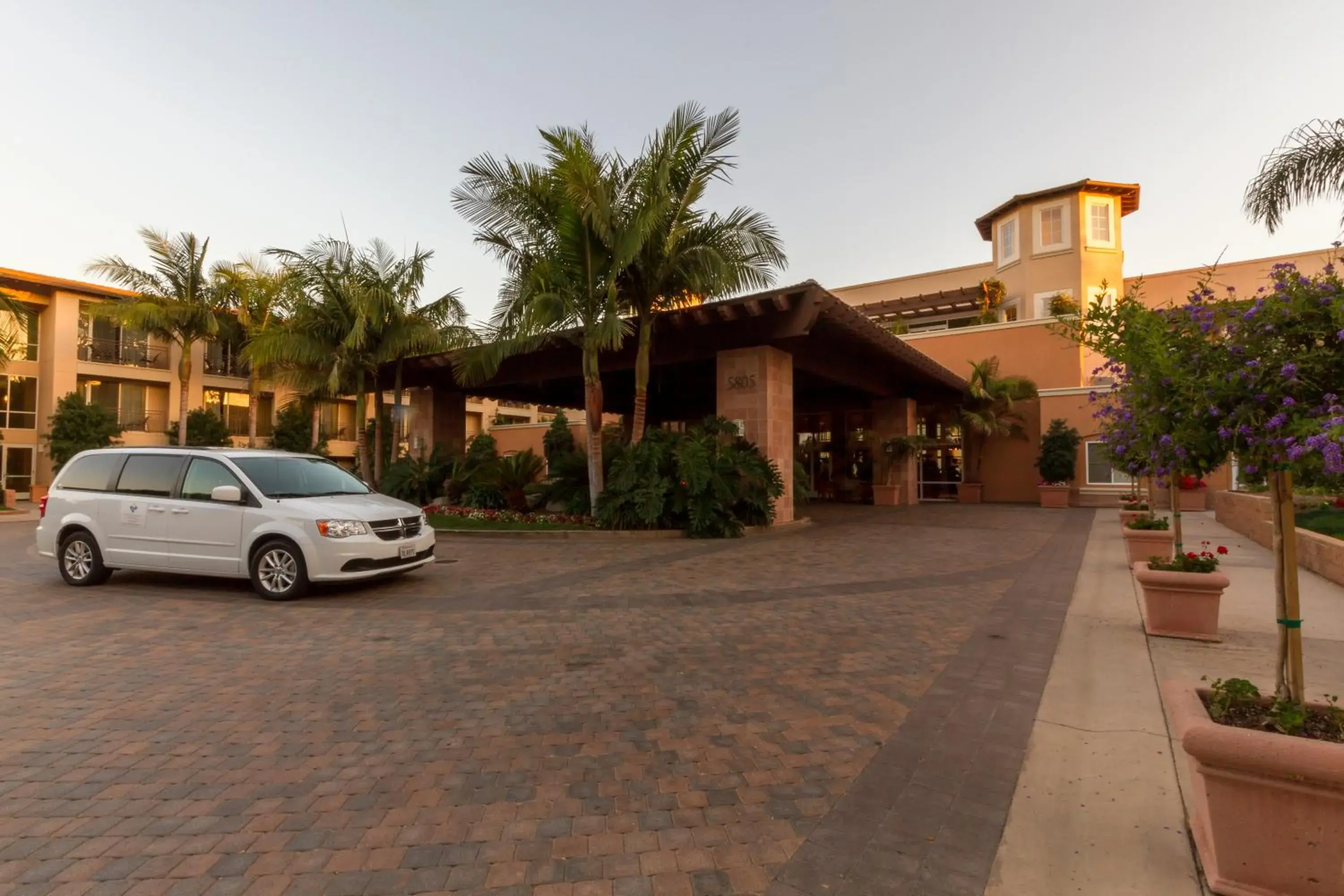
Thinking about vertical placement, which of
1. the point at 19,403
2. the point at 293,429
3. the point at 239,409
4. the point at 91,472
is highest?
the point at 239,409

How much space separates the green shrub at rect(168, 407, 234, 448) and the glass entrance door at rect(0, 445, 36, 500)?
196 inches

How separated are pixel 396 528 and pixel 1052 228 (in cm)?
2798

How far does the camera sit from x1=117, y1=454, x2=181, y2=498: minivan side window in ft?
→ 25.6

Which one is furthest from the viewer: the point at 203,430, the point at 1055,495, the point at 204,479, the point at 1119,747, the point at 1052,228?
the point at 203,430

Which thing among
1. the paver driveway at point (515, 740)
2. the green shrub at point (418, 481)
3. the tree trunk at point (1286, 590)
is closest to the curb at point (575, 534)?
the green shrub at point (418, 481)

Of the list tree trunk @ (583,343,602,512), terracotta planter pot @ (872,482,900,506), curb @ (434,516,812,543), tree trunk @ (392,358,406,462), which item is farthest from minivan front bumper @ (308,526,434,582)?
terracotta planter pot @ (872,482,900,506)

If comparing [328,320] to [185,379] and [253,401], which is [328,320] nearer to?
[185,379]

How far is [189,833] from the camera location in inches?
110

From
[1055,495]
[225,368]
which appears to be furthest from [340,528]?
[225,368]

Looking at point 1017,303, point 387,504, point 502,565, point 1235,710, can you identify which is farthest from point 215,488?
point 1017,303

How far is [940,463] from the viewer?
26328 mm

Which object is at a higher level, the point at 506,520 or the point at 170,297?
the point at 170,297

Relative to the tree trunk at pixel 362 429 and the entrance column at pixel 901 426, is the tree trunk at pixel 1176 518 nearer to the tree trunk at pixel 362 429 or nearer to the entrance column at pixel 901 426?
the entrance column at pixel 901 426

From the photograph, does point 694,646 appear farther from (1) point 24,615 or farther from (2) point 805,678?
(1) point 24,615
